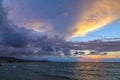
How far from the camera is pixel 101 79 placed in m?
64.8

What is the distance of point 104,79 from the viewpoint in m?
65.4

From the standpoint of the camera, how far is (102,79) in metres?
65.0

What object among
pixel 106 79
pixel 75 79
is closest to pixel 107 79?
pixel 106 79

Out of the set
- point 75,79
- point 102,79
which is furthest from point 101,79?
point 75,79

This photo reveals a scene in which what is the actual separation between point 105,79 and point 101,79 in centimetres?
155

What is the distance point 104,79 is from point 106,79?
617 mm

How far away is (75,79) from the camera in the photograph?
214 feet

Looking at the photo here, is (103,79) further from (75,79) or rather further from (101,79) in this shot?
(75,79)

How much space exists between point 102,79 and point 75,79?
8.04 metres

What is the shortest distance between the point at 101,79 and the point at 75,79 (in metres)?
7.71

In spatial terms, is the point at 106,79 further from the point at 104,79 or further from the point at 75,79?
the point at 75,79

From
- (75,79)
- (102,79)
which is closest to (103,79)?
(102,79)

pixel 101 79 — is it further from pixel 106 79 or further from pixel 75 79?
pixel 75 79

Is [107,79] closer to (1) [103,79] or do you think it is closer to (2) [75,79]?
(1) [103,79]
